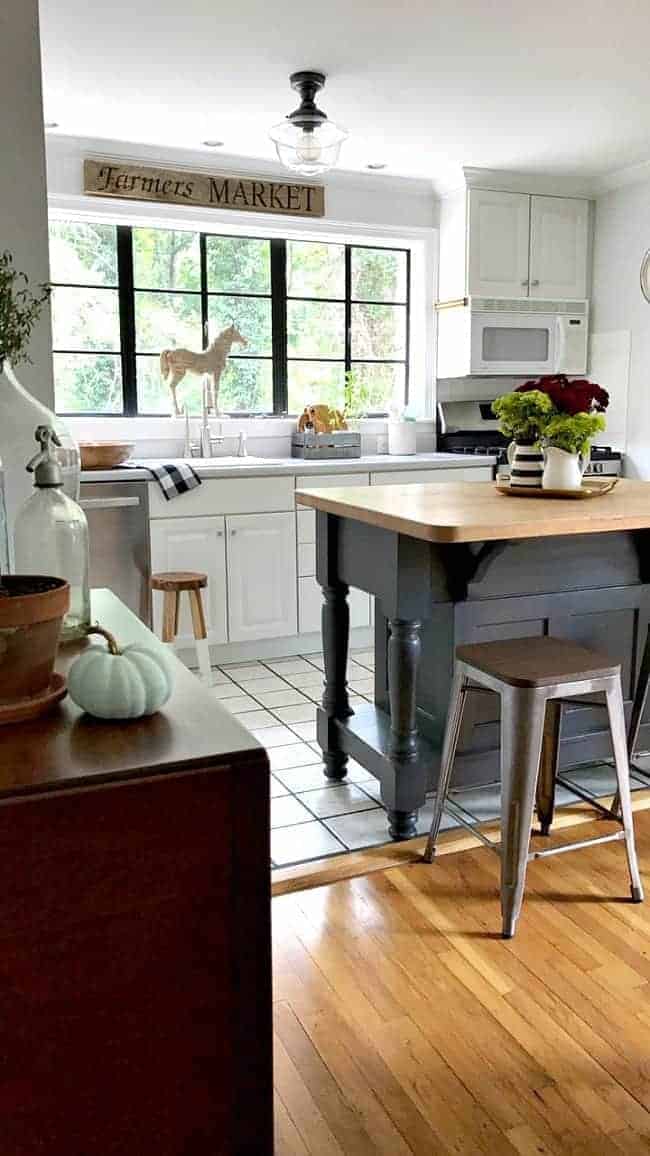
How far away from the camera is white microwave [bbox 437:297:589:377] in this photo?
5027mm

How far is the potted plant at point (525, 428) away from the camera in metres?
2.64

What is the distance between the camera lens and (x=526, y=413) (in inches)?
105

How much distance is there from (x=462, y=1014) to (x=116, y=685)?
1151mm

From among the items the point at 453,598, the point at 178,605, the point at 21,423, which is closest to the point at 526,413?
the point at 453,598

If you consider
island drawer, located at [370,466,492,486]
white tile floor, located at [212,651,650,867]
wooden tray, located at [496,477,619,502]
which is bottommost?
white tile floor, located at [212,651,650,867]

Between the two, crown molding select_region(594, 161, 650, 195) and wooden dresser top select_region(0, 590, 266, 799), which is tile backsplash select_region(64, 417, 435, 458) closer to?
crown molding select_region(594, 161, 650, 195)

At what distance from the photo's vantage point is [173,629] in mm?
3805

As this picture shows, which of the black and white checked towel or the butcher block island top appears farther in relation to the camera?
the black and white checked towel

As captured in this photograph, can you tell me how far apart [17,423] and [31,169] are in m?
0.53

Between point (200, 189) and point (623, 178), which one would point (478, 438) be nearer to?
point (623, 178)

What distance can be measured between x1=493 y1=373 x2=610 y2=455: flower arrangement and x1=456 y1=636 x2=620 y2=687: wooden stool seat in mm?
685

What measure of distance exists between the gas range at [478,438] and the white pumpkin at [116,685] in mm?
4045

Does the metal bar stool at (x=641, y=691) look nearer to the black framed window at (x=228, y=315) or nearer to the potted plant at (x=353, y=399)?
the potted plant at (x=353, y=399)

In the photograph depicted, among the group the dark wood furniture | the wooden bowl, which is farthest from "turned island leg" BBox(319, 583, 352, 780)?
the dark wood furniture
